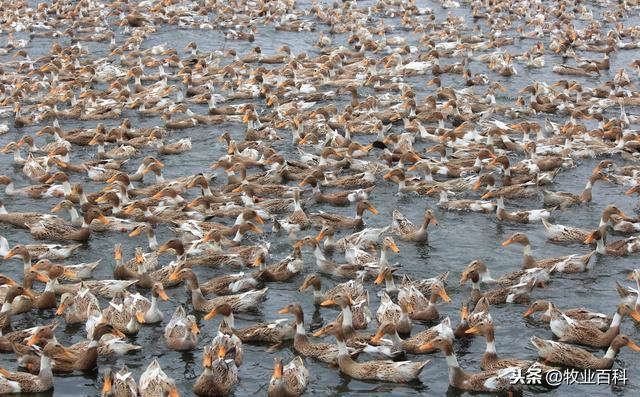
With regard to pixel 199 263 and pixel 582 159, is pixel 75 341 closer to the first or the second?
pixel 199 263

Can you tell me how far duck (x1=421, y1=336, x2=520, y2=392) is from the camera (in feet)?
47.4

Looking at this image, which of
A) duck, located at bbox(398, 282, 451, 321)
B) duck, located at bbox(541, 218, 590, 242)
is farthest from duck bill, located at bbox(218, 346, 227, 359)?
duck, located at bbox(541, 218, 590, 242)

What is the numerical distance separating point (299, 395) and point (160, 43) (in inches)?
1115

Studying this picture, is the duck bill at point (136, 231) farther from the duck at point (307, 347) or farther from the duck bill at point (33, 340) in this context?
the duck at point (307, 347)

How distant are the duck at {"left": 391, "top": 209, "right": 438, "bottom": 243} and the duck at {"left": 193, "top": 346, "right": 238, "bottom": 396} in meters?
7.24

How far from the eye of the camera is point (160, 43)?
40.1 metres

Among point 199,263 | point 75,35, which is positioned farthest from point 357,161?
point 75,35

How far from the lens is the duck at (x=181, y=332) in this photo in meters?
15.8

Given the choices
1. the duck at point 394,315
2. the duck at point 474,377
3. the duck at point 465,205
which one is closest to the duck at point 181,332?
the duck at point 394,315

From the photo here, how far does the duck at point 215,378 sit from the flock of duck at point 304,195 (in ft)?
0.09

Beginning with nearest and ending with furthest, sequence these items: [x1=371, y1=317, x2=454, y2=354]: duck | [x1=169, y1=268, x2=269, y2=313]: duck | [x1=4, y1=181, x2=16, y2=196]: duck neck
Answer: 1. [x1=371, y1=317, x2=454, y2=354]: duck
2. [x1=169, y1=268, x2=269, y2=313]: duck
3. [x1=4, y1=181, x2=16, y2=196]: duck neck

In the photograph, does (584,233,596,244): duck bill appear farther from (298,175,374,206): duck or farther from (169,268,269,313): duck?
(169,268,269,313): duck

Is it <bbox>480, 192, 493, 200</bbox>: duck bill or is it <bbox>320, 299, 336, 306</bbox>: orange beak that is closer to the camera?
<bbox>320, 299, 336, 306</bbox>: orange beak

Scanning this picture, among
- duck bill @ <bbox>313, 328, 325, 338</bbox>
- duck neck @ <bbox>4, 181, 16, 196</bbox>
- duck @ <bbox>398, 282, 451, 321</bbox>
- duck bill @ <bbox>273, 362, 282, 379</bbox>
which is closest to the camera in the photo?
duck bill @ <bbox>273, 362, 282, 379</bbox>
